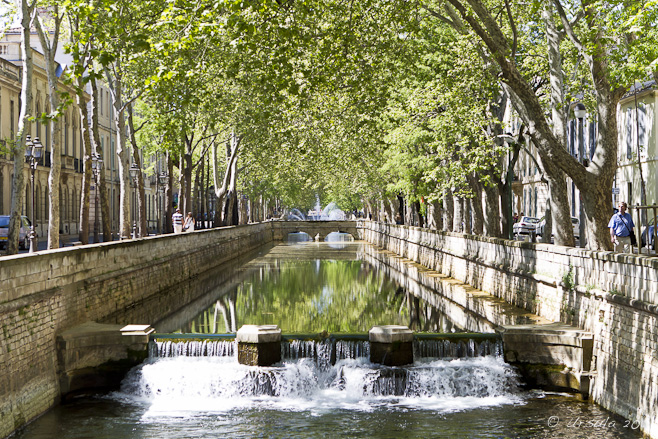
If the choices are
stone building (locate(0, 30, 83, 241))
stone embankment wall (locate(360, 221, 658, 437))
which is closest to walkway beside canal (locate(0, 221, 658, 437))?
stone embankment wall (locate(360, 221, 658, 437))

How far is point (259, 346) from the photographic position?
1689 cm

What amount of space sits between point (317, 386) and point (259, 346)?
1.42 metres

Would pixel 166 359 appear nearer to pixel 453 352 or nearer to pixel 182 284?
pixel 453 352

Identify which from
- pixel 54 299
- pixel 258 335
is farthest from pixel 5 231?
pixel 258 335

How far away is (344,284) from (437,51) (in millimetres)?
11143

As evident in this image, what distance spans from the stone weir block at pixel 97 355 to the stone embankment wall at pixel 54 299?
8.8 inches

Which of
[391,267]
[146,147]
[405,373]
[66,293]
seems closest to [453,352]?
[405,373]

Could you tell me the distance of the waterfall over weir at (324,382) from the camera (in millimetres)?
15664

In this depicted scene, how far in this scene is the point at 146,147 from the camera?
152ft

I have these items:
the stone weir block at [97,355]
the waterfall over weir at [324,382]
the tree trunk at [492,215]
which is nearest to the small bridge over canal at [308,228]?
the tree trunk at [492,215]

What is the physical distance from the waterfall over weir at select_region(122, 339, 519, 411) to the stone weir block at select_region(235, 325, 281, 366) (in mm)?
216

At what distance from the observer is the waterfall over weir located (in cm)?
1566

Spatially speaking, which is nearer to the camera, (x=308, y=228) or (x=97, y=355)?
(x=97, y=355)

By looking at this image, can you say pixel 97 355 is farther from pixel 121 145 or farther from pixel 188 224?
pixel 188 224
